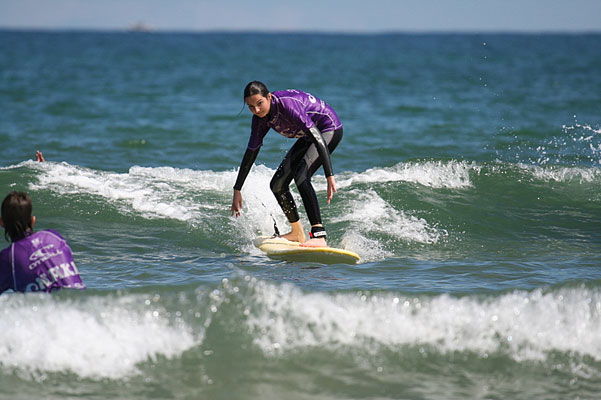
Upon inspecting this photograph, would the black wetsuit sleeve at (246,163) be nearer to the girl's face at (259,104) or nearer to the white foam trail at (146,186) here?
the girl's face at (259,104)

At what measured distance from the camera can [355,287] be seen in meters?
5.91

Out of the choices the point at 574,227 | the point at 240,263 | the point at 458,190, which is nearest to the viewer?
the point at 240,263

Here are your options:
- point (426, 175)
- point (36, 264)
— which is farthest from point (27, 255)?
point (426, 175)

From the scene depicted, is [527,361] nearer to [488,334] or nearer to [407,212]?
[488,334]

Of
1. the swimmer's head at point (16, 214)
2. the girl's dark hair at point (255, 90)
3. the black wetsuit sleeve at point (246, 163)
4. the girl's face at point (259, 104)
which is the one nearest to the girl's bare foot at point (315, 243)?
the black wetsuit sleeve at point (246, 163)

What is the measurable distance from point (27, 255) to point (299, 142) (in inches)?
127

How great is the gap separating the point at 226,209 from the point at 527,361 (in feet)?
16.4

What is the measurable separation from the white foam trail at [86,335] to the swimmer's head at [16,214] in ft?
1.87

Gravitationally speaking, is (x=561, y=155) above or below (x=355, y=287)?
above

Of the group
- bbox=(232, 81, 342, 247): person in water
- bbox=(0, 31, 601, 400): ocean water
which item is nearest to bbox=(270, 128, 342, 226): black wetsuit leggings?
bbox=(232, 81, 342, 247): person in water

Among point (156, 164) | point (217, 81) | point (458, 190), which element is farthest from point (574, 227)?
point (217, 81)

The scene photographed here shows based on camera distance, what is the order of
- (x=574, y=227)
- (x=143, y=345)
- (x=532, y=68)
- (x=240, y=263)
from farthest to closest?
(x=532, y=68)
(x=574, y=227)
(x=240, y=263)
(x=143, y=345)

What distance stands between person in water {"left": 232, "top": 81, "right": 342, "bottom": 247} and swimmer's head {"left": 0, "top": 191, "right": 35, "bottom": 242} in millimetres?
2515

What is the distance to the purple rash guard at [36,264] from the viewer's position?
Result: 14.8ft
